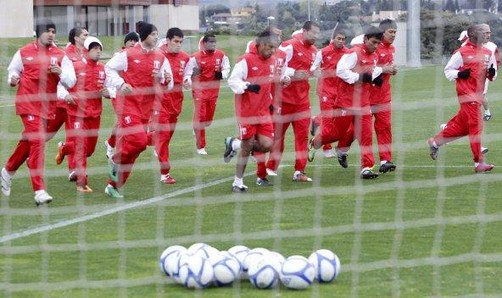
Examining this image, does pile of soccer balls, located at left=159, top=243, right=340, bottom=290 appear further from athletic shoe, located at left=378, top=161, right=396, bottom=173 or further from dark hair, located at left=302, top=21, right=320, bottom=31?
dark hair, located at left=302, top=21, right=320, bottom=31

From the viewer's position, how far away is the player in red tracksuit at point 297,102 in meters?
14.0

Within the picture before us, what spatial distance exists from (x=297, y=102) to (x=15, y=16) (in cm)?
1934

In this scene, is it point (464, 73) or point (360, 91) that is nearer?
point (360, 91)

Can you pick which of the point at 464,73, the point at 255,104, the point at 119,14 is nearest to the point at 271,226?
the point at 255,104

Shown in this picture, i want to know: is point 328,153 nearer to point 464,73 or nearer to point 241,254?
point 464,73

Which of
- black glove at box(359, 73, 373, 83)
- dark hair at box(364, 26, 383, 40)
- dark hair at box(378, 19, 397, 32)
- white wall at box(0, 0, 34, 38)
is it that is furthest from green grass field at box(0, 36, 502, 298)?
white wall at box(0, 0, 34, 38)

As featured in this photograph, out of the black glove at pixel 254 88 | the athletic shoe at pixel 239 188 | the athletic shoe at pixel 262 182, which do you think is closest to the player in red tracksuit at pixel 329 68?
the athletic shoe at pixel 262 182

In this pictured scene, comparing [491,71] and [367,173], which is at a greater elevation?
[491,71]

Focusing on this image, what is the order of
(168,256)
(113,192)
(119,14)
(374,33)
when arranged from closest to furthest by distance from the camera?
(168,256) → (113,192) → (374,33) → (119,14)

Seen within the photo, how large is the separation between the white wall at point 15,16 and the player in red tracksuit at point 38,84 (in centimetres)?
1782

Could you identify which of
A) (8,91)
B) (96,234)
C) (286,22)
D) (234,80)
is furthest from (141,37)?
(8,91)

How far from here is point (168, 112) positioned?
14773mm

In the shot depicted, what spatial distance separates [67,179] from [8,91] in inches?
722

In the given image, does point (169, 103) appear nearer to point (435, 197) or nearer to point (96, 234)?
point (435, 197)
